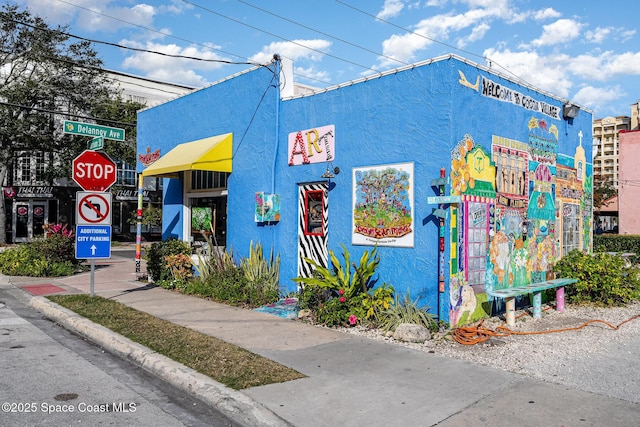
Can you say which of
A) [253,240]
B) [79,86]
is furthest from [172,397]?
[79,86]

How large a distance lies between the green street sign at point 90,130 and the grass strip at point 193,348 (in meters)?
3.75

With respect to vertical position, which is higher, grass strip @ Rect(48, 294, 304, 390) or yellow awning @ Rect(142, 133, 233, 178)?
yellow awning @ Rect(142, 133, 233, 178)

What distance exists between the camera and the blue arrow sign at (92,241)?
10406mm

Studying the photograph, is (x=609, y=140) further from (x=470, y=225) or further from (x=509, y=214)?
(x=470, y=225)

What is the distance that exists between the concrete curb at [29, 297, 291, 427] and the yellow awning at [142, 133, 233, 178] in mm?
4340

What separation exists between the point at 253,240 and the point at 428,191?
4.81 meters

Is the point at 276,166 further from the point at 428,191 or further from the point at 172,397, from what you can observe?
the point at 172,397

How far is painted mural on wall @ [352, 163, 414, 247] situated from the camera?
8578mm

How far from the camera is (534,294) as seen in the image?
9461 mm

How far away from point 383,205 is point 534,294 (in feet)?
10.9

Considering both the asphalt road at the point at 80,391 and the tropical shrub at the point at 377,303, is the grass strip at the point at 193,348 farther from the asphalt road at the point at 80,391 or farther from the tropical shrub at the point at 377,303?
the tropical shrub at the point at 377,303

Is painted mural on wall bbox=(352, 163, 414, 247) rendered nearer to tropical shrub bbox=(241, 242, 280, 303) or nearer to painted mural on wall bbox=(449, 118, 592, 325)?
painted mural on wall bbox=(449, 118, 592, 325)

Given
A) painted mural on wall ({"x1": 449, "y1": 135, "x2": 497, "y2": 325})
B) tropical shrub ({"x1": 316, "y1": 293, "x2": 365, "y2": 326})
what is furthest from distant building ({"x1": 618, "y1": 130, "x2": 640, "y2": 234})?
tropical shrub ({"x1": 316, "y1": 293, "x2": 365, "y2": 326})

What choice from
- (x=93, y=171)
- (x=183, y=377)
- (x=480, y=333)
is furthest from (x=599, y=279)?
(x=93, y=171)
